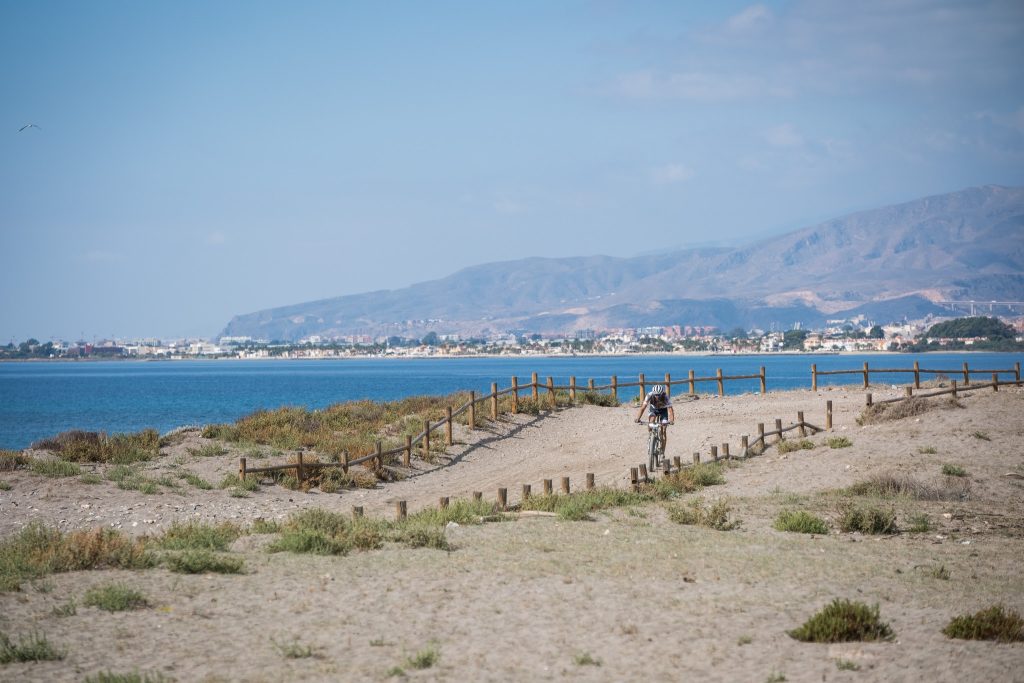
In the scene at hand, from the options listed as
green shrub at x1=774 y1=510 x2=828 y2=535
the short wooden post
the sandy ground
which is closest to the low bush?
the sandy ground

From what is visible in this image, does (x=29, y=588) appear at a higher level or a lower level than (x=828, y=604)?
higher

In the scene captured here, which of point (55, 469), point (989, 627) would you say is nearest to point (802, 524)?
point (989, 627)

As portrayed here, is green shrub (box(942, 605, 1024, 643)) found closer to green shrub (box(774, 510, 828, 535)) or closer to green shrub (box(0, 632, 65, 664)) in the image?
green shrub (box(774, 510, 828, 535))

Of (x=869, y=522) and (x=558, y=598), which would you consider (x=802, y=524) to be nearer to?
(x=869, y=522)

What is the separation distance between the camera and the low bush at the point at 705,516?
16.0 m

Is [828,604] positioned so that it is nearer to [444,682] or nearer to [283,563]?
[444,682]

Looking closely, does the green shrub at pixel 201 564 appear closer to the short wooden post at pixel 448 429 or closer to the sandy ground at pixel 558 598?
the sandy ground at pixel 558 598

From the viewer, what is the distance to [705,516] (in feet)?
53.7

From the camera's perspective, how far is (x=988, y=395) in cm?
3183

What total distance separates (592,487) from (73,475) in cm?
1075

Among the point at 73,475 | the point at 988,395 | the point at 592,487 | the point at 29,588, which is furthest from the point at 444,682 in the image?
the point at 988,395

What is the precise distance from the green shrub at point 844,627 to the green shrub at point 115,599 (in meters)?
6.75

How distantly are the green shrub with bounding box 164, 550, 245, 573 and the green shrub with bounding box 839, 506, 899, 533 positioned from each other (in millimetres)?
9006

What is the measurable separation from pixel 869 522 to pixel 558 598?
Result: 635 cm
